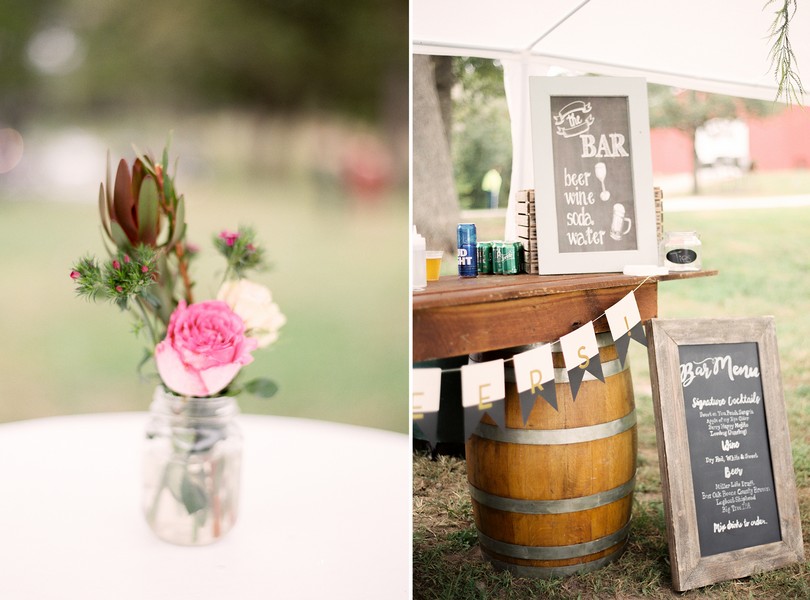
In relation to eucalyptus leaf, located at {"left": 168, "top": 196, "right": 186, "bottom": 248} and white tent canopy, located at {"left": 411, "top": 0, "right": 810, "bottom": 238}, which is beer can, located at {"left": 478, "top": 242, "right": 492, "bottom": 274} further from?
eucalyptus leaf, located at {"left": 168, "top": 196, "right": 186, "bottom": 248}

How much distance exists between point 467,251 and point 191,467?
85 centimetres

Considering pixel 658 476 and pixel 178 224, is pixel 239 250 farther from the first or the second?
pixel 658 476

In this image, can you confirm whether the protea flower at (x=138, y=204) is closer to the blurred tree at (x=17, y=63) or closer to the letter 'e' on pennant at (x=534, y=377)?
the blurred tree at (x=17, y=63)

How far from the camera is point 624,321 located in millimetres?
1512

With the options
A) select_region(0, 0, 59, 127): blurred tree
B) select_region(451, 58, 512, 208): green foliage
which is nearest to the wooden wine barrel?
select_region(0, 0, 59, 127): blurred tree

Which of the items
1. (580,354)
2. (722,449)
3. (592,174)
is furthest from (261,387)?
(722,449)

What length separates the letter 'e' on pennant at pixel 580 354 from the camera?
143cm

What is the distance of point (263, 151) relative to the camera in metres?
1.20

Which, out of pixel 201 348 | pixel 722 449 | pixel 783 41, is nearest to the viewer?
pixel 201 348

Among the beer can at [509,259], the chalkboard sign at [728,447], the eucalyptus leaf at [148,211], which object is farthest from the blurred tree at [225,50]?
the chalkboard sign at [728,447]

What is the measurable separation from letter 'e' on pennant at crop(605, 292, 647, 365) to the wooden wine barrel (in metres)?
0.03

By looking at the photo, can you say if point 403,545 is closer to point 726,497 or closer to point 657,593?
point 657,593

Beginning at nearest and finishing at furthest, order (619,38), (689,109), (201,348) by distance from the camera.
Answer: (201,348) → (619,38) → (689,109)

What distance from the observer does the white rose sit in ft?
2.97
